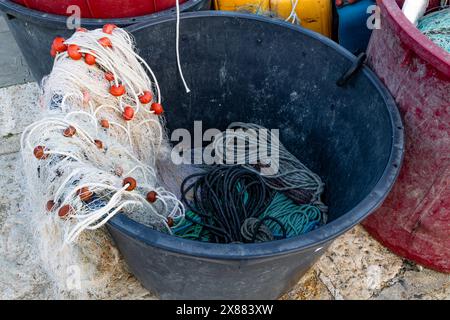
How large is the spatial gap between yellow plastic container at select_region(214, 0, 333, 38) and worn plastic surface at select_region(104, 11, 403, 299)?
36 centimetres

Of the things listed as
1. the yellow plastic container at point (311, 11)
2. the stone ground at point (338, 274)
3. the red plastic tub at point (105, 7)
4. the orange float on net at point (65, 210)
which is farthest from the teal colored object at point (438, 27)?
the orange float on net at point (65, 210)

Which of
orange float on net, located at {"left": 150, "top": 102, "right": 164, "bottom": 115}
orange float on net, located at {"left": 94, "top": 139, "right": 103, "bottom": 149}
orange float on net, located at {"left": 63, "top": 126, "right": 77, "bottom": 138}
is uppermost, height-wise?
orange float on net, located at {"left": 63, "top": 126, "right": 77, "bottom": 138}

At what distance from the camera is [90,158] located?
4.76 ft

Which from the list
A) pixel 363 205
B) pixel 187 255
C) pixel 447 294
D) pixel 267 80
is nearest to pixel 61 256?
pixel 187 255

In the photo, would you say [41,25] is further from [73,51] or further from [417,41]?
[417,41]

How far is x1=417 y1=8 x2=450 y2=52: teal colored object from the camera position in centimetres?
174

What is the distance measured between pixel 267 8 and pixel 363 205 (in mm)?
1447

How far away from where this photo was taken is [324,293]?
1.90m

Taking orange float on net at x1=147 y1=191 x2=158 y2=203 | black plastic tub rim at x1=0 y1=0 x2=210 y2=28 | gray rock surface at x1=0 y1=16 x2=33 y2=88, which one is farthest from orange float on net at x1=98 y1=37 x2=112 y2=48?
gray rock surface at x1=0 y1=16 x2=33 y2=88

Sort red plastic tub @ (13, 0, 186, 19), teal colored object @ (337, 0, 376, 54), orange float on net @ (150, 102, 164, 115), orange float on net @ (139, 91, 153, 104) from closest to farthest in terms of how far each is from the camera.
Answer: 1. orange float on net @ (139, 91, 153, 104)
2. orange float on net @ (150, 102, 164, 115)
3. red plastic tub @ (13, 0, 186, 19)
4. teal colored object @ (337, 0, 376, 54)

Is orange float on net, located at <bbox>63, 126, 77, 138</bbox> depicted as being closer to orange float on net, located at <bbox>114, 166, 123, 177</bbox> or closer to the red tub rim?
orange float on net, located at <bbox>114, 166, 123, 177</bbox>

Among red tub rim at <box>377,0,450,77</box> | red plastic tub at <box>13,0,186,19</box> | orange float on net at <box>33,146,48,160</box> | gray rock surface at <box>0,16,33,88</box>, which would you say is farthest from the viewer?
gray rock surface at <box>0,16,33,88</box>

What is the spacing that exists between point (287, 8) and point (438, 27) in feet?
→ 2.70

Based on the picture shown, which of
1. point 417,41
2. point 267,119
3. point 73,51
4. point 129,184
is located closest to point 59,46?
point 73,51
